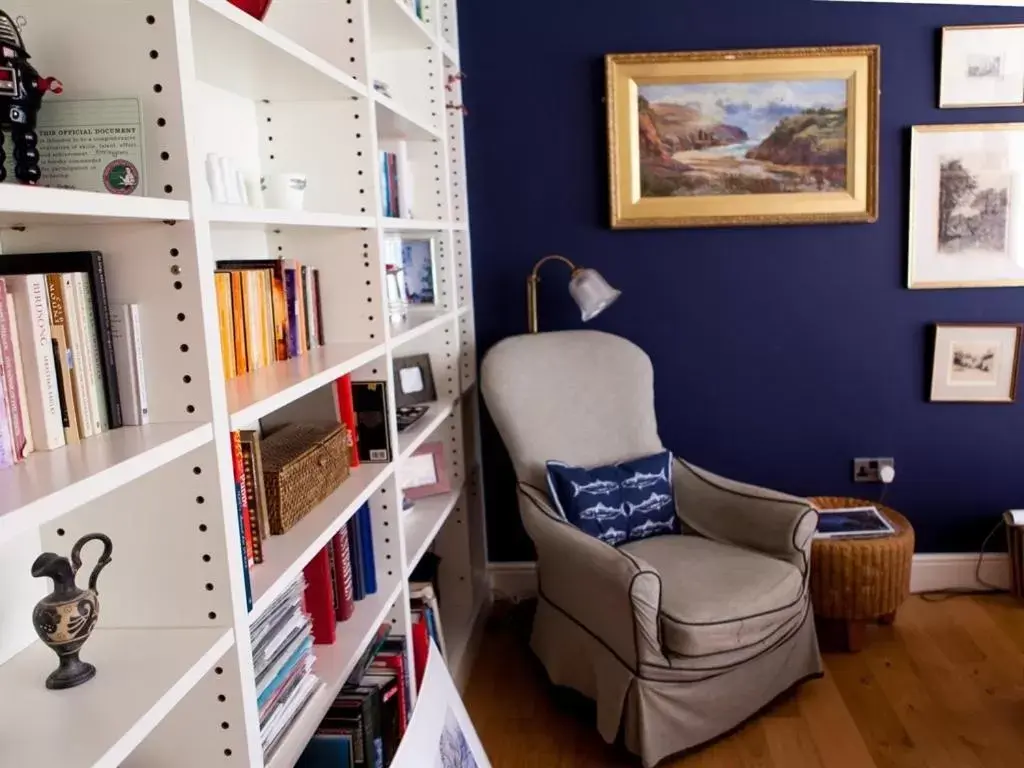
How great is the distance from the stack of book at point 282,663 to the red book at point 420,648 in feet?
1.67

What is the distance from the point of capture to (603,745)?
2420 mm

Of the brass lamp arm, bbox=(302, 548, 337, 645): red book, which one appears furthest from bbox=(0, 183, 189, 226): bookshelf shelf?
the brass lamp arm

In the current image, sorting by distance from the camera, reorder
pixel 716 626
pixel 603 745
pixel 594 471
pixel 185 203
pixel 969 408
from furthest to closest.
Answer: pixel 969 408
pixel 594 471
pixel 603 745
pixel 716 626
pixel 185 203

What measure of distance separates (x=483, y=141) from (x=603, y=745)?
1.99 metres

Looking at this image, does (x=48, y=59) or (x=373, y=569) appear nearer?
(x=48, y=59)

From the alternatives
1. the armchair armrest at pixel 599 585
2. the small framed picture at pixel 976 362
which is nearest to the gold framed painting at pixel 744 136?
the small framed picture at pixel 976 362

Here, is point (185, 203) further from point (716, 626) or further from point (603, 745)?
point (603, 745)

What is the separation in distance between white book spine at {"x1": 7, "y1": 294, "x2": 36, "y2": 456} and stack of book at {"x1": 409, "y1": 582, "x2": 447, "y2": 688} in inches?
48.3

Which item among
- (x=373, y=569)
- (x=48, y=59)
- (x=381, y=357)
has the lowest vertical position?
(x=373, y=569)

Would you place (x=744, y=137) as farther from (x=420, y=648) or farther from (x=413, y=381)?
(x=420, y=648)

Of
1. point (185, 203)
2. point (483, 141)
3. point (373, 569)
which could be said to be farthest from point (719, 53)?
point (185, 203)

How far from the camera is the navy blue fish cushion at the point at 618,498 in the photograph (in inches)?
104

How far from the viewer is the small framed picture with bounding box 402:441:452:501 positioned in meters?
2.75

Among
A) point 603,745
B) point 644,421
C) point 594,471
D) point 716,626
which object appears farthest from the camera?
point 644,421
